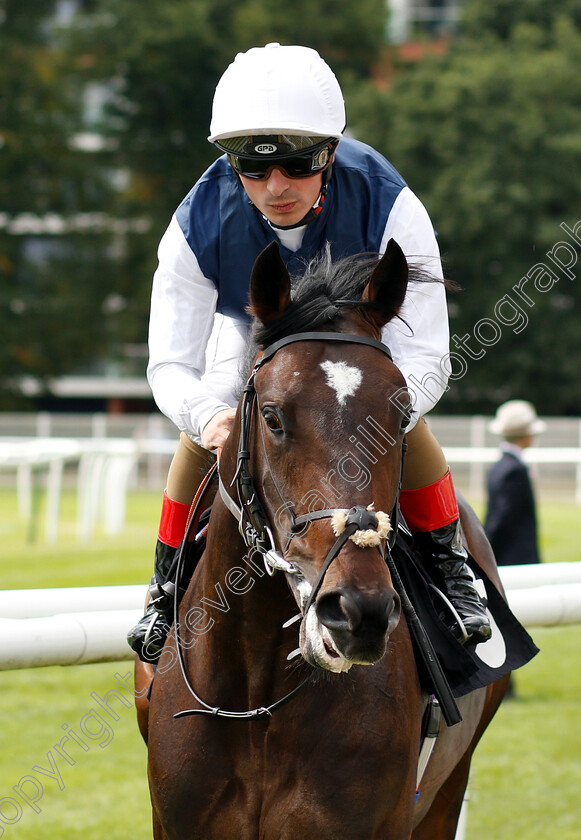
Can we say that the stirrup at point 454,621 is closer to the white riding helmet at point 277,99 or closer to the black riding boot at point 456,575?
the black riding boot at point 456,575

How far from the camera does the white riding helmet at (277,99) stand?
2.98m

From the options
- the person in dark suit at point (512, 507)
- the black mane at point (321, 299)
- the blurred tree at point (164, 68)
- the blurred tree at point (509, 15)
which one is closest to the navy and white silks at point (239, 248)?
the black mane at point (321, 299)

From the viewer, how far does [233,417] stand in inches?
115

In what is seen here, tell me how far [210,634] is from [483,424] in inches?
929

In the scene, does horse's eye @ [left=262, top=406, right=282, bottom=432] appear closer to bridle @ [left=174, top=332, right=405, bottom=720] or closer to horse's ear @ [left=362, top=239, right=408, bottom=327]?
bridle @ [left=174, top=332, right=405, bottom=720]

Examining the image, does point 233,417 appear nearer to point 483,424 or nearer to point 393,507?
point 393,507

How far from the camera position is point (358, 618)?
218cm

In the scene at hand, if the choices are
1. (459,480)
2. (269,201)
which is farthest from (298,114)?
(459,480)

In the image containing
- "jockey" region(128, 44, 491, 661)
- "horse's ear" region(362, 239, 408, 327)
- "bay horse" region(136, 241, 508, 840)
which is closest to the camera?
"bay horse" region(136, 241, 508, 840)

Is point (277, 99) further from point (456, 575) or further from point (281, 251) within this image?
point (456, 575)

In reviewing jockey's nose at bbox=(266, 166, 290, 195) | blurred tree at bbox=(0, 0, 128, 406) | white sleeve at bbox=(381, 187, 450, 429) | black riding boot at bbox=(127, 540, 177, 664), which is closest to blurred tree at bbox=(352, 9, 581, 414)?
blurred tree at bbox=(0, 0, 128, 406)

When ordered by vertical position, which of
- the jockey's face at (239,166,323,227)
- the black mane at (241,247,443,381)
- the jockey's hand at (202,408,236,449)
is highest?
the jockey's face at (239,166,323,227)

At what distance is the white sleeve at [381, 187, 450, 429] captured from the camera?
303 cm

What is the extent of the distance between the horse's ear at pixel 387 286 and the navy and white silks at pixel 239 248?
35 centimetres
